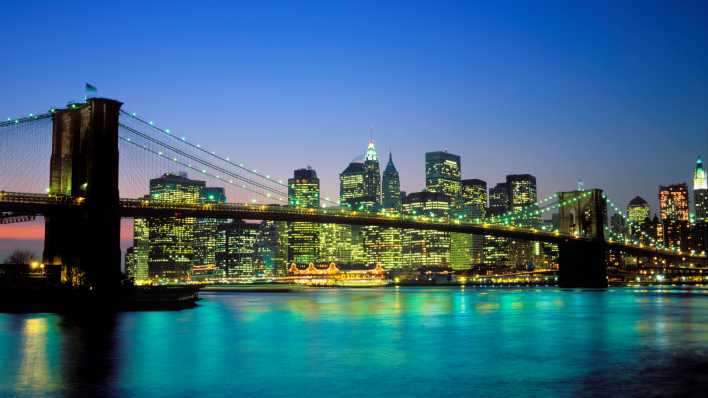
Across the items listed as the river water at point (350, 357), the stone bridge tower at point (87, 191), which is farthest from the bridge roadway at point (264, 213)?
the river water at point (350, 357)

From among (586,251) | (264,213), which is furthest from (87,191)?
(586,251)

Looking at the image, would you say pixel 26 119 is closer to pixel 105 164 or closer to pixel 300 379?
pixel 105 164

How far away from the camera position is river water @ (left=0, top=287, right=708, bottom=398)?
54.5 feet

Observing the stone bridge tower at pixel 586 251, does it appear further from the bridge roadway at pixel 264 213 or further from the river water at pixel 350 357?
the river water at pixel 350 357

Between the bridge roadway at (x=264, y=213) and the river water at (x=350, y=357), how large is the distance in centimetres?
682

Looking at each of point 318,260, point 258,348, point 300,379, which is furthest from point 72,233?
point 318,260

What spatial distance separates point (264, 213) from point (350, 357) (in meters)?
38.3

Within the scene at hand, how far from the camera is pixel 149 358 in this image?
21.9 meters

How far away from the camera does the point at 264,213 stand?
196 feet

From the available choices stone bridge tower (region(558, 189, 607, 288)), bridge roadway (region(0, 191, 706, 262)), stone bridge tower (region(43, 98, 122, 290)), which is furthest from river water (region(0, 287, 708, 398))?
stone bridge tower (region(558, 189, 607, 288))

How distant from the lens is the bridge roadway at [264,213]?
41500 millimetres

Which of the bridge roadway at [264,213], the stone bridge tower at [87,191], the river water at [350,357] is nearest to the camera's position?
→ the river water at [350,357]

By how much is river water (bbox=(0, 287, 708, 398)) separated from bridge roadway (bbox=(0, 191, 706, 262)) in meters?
6.82

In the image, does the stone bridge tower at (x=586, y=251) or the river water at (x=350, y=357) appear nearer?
the river water at (x=350, y=357)
